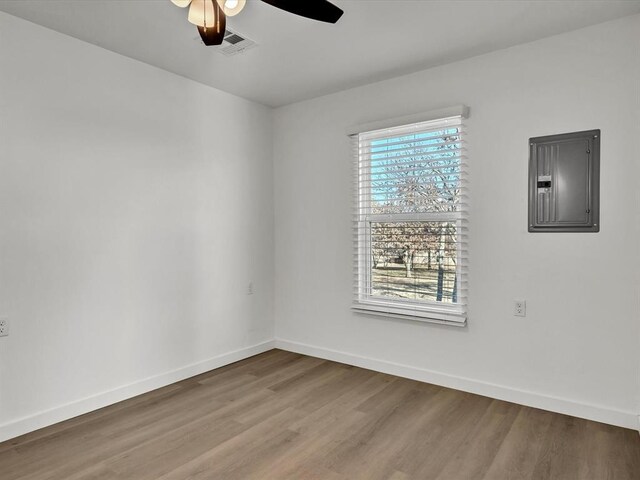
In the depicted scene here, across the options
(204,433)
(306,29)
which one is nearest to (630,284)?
(306,29)

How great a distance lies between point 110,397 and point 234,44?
102 inches

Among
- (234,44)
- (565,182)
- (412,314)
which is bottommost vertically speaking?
(412,314)

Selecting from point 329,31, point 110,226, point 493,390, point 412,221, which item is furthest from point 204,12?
point 493,390

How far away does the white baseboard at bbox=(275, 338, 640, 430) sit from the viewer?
2.57m

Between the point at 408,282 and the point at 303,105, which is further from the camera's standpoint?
the point at 303,105

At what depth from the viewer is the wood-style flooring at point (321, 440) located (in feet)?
6.90

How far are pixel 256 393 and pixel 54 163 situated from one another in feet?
6.90

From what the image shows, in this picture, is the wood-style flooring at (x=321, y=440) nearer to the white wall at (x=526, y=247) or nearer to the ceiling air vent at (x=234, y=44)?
the white wall at (x=526, y=247)

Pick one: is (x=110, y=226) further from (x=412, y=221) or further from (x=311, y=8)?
(x=412, y=221)

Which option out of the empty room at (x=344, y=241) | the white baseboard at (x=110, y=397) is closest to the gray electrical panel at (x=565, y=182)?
the empty room at (x=344, y=241)

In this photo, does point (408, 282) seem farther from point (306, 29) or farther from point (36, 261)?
point (36, 261)

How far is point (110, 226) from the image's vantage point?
9.59 ft

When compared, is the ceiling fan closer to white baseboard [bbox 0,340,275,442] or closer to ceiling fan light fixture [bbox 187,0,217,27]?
ceiling fan light fixture [bbox 187,0,217,27]

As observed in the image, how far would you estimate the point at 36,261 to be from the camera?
8.39 feet
